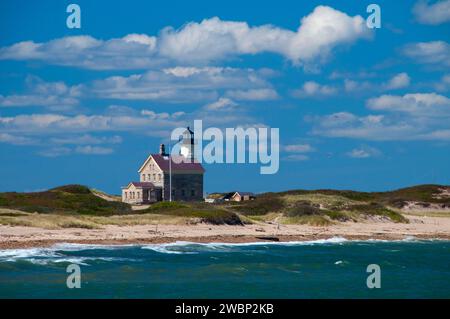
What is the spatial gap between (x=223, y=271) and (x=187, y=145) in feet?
184

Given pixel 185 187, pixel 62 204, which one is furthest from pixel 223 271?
pixel 185 187

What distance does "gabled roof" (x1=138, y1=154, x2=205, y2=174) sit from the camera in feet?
294

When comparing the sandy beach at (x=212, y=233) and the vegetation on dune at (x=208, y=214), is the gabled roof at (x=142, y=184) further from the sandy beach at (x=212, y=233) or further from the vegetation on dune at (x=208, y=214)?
the sandy beach at (x=212, y=233)

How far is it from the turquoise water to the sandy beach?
68.5 inches

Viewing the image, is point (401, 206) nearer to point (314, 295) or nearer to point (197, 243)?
point (197, 243)

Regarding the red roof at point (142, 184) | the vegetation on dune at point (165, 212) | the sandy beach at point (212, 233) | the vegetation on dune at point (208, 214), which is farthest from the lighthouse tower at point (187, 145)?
the vegetation on dune at point (208, 214)

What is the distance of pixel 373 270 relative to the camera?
134 feet

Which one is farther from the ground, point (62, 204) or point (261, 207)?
point (62, 204)

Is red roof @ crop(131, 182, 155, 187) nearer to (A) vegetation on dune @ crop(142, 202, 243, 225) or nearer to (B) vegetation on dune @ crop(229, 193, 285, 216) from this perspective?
(B) vegetation on dune @ crop(229, 193, 285, 216)

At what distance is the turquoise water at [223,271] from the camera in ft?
A: 108

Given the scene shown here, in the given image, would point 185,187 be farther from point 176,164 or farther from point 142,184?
point 142,184

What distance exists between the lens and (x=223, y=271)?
127 ft

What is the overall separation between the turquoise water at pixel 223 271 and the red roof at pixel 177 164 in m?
39.3
